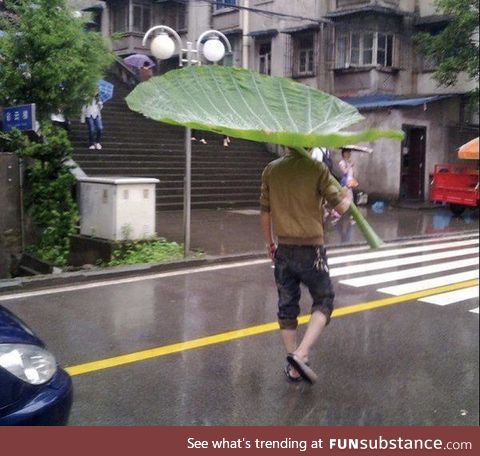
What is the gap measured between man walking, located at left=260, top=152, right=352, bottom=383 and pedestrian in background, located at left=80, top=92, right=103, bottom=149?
84 centimetres

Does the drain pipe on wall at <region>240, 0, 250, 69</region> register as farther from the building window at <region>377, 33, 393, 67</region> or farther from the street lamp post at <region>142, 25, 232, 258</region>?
the building window at <region>377, 33, 393, 67</region>

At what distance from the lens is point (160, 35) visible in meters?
2.36

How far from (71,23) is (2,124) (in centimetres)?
72

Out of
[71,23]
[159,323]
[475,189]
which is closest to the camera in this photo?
[71,23]

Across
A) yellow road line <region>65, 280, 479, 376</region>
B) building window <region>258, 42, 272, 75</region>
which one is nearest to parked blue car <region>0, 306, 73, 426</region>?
building window <region>258, 42, 272, 75</region>

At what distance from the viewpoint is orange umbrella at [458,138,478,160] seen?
113 inches

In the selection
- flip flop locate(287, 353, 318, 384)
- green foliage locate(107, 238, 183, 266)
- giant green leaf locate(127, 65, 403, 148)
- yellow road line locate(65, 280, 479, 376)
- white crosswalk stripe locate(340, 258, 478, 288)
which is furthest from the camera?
white crosswalk stripe locate(340, 258, 478, 288)

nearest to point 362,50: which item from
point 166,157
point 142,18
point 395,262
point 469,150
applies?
point 469,150

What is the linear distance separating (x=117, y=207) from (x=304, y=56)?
3.98 metres

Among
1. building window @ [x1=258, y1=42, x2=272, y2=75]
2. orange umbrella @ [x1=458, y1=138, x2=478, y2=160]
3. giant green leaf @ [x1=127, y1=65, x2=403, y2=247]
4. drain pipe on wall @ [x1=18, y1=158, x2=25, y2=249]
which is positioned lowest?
drain pipe on wall @ [x1=18, y1=158, x2=25, y2=249]

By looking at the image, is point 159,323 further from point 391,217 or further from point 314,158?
point 314,158

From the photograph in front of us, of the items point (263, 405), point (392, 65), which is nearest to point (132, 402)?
point (263, 405)

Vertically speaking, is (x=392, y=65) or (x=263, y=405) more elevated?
(x=392, y=65)

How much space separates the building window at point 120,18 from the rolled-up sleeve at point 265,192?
0.80 m
